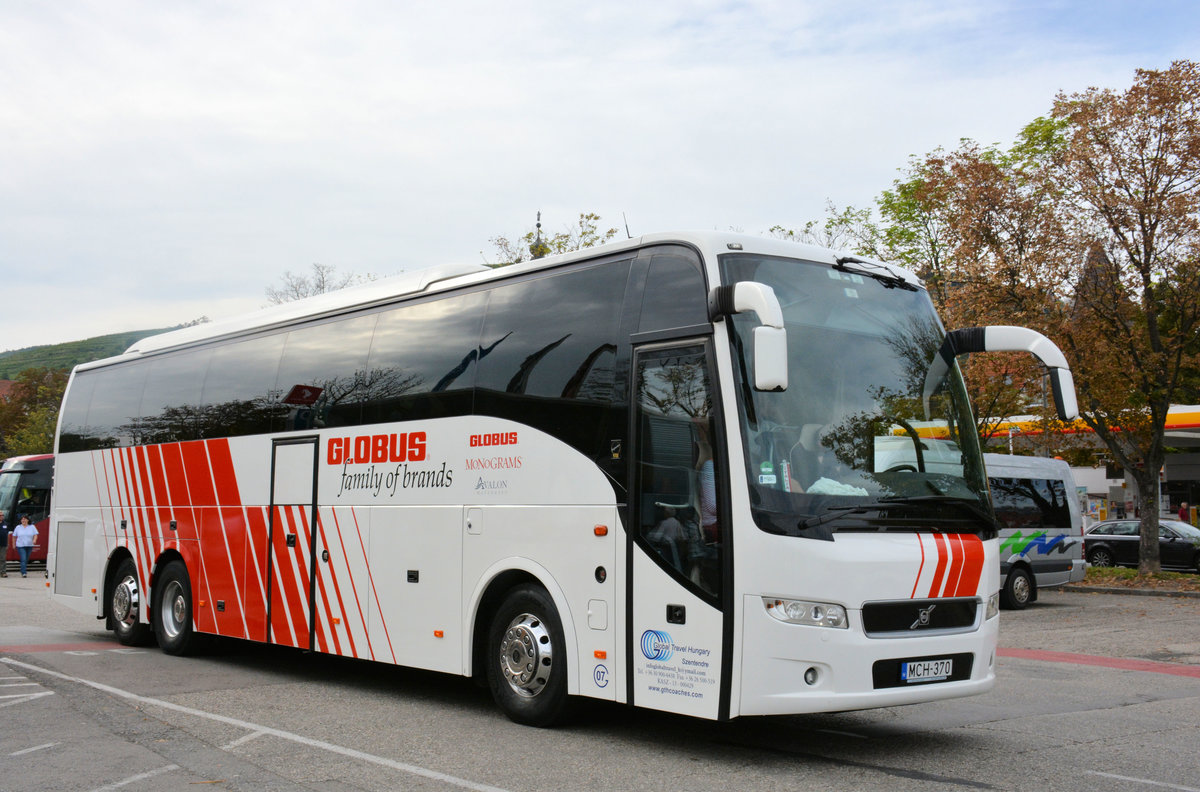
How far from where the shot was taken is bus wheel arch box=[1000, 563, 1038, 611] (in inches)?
851

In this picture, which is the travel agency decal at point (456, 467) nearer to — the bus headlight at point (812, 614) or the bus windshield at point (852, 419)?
the bus windshield at point (852, 419)

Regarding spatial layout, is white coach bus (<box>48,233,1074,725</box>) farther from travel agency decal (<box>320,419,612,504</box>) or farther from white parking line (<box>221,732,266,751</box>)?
white parking line (<box>221,732,266,751</box>)

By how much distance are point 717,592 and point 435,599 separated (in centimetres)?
327

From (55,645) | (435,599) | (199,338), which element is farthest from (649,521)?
(55,645)

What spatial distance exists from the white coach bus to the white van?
14461 mm

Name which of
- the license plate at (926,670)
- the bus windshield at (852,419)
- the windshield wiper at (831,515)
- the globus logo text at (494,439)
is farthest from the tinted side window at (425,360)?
the license plate at (926,670)

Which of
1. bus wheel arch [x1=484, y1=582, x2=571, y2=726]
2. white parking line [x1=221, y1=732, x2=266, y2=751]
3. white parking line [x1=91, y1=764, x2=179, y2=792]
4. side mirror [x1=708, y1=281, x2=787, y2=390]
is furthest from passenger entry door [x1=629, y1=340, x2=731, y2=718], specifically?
white parking line [x1=91, y1=764, x2=179, y2=792]

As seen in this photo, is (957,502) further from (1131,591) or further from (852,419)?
(1131,591)

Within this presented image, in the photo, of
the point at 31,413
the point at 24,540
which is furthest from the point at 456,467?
the point at 31,413

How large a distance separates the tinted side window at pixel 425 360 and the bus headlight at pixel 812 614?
140 inches

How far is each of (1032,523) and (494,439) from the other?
1603cm

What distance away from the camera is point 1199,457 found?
4666 cm

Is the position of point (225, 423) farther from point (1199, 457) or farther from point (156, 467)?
point (1199, 457)

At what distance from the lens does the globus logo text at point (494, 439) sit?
29.6ft
